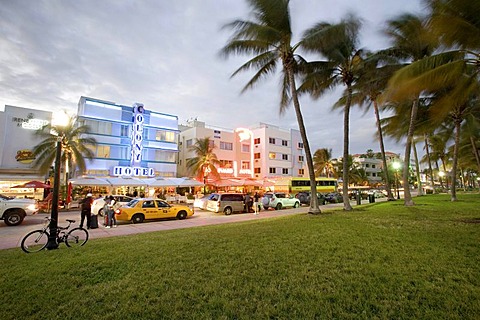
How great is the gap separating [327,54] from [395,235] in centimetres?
1182

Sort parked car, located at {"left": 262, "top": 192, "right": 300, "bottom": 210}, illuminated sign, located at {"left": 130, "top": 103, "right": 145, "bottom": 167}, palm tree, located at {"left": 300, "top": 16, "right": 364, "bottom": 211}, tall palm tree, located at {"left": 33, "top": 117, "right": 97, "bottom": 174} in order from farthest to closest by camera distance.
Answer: illuminated sign, located at {"left": 130, "top": 103, "right": 145, "bottom": 167}, parked car, located at {"left": 262, "top": 192, "right": 300, "bottom": 210}, tall palm tree, located at {"left": 33, "top": 117, "right": 97, "bottom": 174}, palm tree, located at {"left": 300, "top": 16, "right": 364, "bottom": 211}

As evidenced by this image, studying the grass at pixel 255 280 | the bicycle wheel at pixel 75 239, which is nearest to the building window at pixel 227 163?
the bicycle wheel at pixel 75 239

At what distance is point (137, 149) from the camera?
105ft

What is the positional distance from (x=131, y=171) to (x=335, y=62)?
2639cm

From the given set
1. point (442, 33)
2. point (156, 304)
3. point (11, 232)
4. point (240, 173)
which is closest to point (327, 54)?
point (442, 33)

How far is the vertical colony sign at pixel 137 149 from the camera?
103 ft

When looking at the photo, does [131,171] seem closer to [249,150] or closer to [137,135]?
[137,135]

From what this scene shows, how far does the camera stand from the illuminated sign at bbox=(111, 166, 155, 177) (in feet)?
99.5

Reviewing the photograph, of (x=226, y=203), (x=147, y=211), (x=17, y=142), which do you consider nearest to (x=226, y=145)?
(x=226, y=203)

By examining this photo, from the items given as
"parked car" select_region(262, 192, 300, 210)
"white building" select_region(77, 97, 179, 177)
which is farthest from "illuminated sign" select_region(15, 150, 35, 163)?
"parked car" select_region(262, 192, 300, 210)

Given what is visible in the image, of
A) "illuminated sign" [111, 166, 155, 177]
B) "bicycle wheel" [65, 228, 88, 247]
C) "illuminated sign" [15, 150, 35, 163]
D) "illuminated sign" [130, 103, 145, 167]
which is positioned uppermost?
"illuminated sign" [130, 103, 145, 167]

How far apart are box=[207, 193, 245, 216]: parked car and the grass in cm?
1248

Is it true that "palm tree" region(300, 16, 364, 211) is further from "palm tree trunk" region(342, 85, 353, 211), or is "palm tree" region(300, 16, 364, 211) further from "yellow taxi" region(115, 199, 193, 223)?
"yellow taxi" region(115, 199, 193, 223)

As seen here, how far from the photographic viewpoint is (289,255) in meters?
6.11
